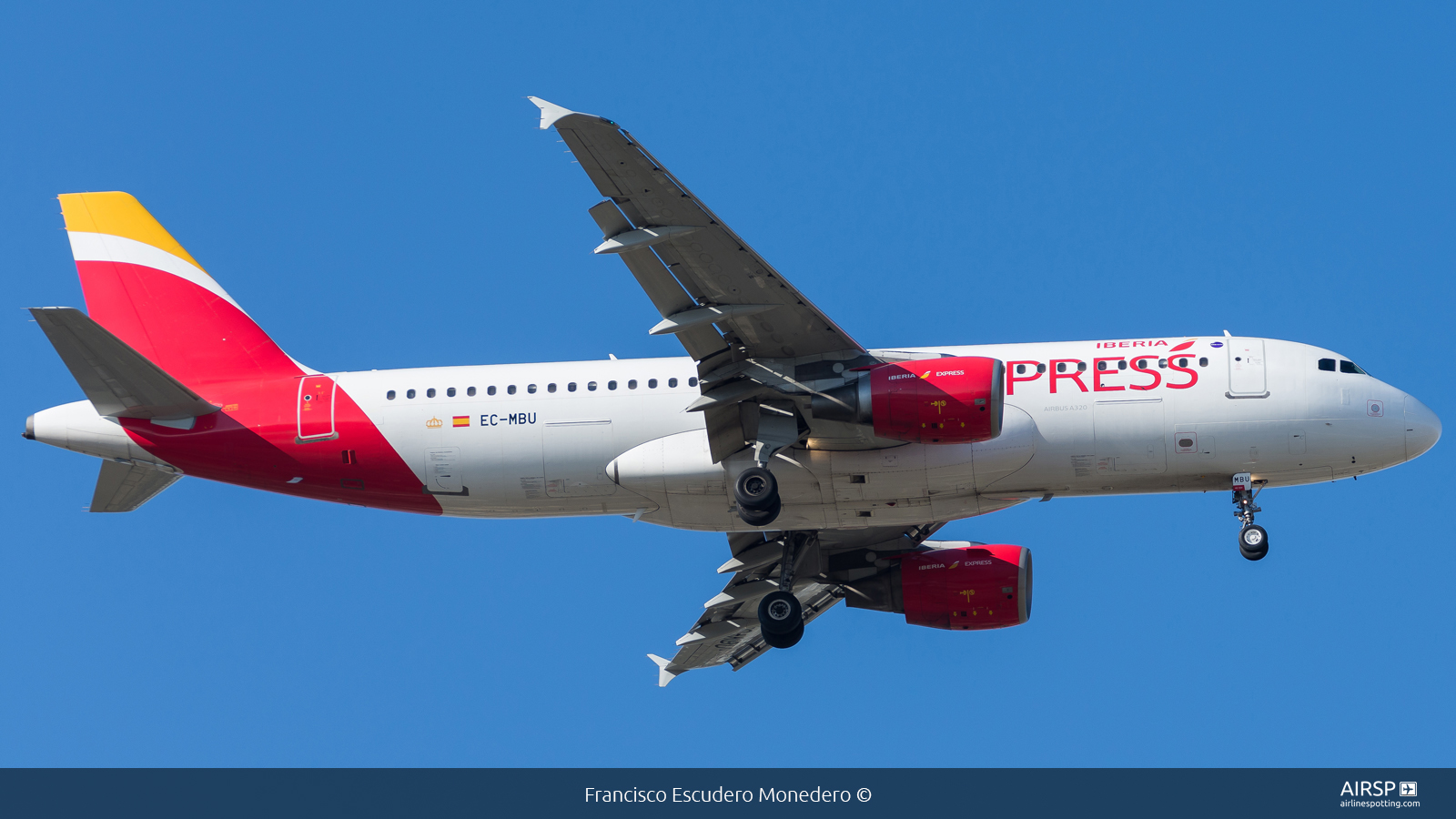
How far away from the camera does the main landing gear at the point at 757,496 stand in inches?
1286

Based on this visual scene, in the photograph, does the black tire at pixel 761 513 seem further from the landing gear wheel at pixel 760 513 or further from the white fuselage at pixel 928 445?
the white fuselage at pixel 928 445

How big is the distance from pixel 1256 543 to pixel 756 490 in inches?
429

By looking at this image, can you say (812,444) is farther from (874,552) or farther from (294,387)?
Answer: (294,387)

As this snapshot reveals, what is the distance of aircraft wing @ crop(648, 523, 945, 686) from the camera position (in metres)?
39.3

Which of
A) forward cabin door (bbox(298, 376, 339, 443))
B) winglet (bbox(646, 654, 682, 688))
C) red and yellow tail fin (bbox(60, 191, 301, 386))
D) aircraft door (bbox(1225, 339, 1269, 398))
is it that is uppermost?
red and yellow tail fin (bbox(60, 191, 301, 386))

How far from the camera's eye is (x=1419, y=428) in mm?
33062

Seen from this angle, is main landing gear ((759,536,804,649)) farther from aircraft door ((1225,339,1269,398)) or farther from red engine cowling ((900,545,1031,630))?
aircraft door ((1225,339,1269,398))

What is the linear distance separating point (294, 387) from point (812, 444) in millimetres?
12308

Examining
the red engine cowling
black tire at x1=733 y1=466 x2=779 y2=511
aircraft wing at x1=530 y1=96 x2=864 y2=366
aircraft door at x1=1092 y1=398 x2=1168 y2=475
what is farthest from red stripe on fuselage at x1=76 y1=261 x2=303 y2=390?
aircraft door at x1=1092 y1=398 x2=1168 y2=475

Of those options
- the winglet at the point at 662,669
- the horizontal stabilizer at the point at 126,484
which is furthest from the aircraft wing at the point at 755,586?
the horizontal stabilizer at the point at 126,484

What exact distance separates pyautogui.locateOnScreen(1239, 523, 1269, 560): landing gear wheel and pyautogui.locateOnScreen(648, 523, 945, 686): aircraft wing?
28.6ft

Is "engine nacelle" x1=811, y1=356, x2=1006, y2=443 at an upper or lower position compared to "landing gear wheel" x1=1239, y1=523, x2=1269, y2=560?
upper

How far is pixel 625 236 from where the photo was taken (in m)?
29.6

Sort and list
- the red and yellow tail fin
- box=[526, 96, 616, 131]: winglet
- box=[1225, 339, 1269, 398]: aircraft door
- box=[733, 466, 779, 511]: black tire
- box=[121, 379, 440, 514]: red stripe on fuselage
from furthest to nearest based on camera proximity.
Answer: the red and yellow tail fin → box=[121, 379, 440, 514]: red stripe on fuselage → box=[1225, 339, 1269, 398]: aircraft door → box=[733, 466, 779, 511]: black tire → box=[526, 96, 616, 131]: winglet
